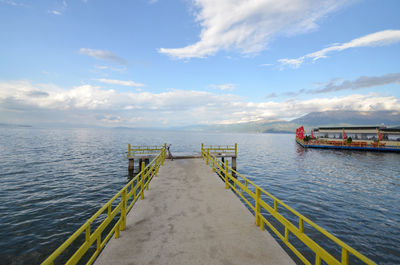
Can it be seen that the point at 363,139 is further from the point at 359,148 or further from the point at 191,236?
the point at 191,236

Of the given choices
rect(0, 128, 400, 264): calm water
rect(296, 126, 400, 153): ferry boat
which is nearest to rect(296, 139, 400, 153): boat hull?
rect(296, 126, 400, 153): ferry boat

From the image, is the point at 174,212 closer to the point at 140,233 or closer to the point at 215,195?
the point at 140,233

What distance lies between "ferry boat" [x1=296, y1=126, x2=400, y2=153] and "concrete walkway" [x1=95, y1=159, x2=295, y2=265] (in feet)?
180

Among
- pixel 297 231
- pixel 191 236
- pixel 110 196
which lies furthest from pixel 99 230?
pixel 110 196

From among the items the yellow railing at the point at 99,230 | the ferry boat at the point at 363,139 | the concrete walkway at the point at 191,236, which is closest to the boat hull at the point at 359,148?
the ferry boat at the point at 363,139

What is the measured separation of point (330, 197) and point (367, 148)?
4402 cm

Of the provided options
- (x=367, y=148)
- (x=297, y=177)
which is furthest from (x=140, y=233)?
(x=367, y=148)

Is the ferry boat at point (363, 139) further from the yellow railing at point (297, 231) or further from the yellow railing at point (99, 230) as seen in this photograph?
the yellow railing at point (99, 230)

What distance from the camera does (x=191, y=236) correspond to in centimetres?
552

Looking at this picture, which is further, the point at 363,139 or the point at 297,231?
the point at 363,139

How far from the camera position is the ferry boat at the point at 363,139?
44.9m

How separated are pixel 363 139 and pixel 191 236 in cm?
6578

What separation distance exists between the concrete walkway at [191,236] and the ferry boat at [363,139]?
180 feet

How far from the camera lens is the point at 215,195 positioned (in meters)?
9.29
